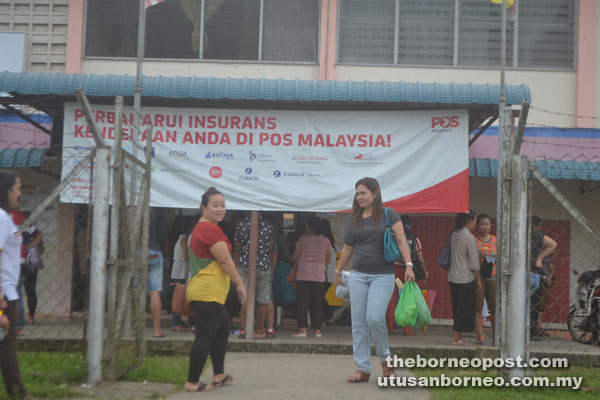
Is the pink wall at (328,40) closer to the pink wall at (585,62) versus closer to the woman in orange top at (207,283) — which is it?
the pink wall at (585,62)

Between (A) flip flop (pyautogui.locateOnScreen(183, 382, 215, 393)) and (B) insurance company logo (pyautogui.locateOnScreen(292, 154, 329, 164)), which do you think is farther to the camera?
(B) insurance company logo (pyautogui.locateOnScreen(292, 154, 329, 164))

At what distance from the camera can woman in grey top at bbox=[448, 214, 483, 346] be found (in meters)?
8.57

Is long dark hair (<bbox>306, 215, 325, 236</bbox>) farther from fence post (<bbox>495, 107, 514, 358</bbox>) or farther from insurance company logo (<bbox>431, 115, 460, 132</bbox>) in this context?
fence post (<bbox>495, 107, 514, 358</bbox>)

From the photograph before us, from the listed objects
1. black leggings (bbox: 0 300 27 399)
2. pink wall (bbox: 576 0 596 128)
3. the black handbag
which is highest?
pink wall (bbox: 576 0 596 128)

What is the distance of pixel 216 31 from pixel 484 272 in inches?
250

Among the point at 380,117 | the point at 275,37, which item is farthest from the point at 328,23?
the point at 380,117

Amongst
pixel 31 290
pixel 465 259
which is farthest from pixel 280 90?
pixel 31 290

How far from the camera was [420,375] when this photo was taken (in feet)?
22.4

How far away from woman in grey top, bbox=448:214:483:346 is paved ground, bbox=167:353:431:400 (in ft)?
4.85

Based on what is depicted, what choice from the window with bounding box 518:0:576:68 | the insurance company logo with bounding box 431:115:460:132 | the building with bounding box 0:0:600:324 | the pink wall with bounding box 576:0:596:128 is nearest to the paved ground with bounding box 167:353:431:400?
the insurance company logo with bounding box 431:115:460:132

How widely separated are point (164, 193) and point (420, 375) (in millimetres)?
3948

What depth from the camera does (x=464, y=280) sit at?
860 centimetres

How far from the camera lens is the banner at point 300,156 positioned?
8.66 meters

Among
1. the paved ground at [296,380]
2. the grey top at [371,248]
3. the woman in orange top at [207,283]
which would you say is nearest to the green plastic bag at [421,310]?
the grey top at [371,248]
